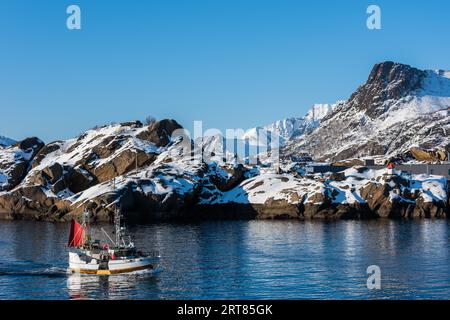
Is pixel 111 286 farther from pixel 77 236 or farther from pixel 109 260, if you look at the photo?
pixel 77 236

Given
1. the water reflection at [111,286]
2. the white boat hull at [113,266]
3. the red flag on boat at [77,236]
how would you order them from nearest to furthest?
the water reflection at [111,286] < the white boat hull at [113,266] < the red flag on boat at [77,236]

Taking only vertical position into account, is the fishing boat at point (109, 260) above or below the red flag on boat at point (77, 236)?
below

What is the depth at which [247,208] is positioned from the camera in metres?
199

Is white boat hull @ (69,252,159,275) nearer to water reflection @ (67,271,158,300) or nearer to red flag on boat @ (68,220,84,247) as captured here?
water reflection @ (67,271,158,300)

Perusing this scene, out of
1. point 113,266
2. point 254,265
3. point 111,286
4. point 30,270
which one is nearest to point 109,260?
point 113,266

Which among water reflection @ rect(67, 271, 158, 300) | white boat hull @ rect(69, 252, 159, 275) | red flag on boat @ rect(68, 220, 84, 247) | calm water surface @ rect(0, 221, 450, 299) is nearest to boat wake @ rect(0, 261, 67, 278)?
calm water surface @ rect(0, 221, 450, 299)

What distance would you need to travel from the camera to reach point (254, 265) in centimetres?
9144

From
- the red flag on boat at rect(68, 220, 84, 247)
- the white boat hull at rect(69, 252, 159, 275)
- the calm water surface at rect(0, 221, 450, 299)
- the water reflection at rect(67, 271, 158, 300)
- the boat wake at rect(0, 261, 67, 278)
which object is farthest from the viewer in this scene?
the red flag on boat at rect(68, 220, 84, 247)

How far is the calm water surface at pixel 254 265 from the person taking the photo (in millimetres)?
72500

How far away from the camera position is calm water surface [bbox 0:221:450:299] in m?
72.5

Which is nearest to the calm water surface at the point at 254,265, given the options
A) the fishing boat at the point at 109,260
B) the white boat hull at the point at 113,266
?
the white boat hull at the point at 113,266

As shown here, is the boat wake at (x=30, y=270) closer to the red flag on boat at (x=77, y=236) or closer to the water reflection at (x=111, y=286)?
the water reflection at (x=111, y=286)

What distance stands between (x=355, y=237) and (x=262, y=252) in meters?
31.1
